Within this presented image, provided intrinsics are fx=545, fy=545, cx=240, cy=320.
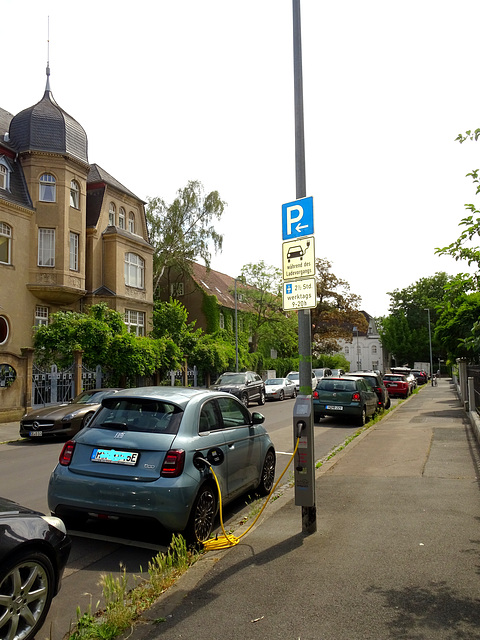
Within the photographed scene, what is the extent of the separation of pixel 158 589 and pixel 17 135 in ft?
91.7

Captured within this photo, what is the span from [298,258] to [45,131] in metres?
25.3

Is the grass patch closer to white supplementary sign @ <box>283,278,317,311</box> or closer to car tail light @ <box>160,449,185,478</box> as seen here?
car tail light @ <box>160,449,185,478</box>

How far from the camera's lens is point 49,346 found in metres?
24.0

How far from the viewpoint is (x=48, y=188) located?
89.0 ft

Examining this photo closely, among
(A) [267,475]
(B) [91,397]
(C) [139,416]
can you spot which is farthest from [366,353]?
(C) [139,416]

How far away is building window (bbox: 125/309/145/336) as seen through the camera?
32469 millimetres

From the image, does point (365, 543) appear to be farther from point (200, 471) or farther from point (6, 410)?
point (6, 410)

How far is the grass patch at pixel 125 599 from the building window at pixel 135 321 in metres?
28.0

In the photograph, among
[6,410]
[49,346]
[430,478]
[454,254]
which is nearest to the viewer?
[454,254]

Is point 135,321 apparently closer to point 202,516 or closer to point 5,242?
point 5,242

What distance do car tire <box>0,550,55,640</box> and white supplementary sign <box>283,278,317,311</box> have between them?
345cm

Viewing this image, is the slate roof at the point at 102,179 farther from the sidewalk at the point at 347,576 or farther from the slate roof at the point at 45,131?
the sidewalk at the point at 347,576

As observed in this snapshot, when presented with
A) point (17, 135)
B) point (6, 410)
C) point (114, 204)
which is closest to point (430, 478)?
point (6, 410)

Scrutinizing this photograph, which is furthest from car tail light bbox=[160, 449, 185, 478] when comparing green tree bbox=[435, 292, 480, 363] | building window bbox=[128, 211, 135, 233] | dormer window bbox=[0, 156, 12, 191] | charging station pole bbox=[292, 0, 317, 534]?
building window bbox=[128, 211, 135, 233]
